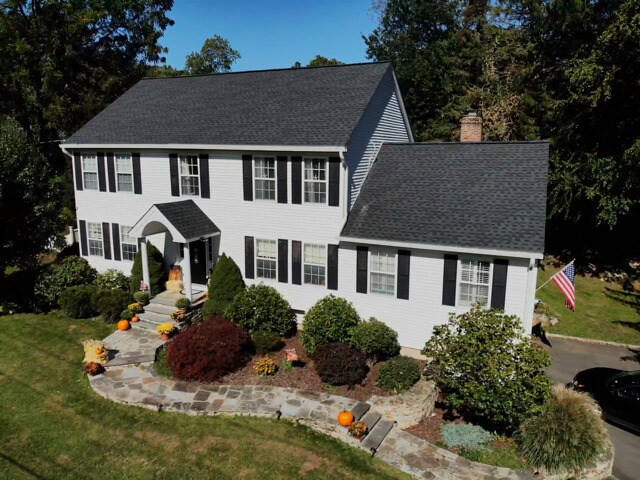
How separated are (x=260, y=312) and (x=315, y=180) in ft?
16.1

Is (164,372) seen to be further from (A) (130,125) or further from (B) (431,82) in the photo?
(B) (431,82)

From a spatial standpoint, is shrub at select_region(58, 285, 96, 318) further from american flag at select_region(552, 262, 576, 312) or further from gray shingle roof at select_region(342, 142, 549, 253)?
american flag at select_region(552, 262, 576, 312)

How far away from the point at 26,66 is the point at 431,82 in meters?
29.2

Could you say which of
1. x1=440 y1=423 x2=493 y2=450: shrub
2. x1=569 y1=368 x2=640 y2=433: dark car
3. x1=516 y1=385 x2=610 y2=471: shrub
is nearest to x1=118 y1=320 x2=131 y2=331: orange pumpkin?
x1=440 y1=423 x2=493 y2=450: shrub

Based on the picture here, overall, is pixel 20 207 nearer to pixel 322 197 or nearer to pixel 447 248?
pixel 322 197

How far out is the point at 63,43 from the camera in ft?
96.5

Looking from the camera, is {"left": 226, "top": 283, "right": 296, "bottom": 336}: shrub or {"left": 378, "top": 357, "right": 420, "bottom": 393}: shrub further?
{"left": 226, "top": 283, "right": 296, "bottom": 336}: shrub

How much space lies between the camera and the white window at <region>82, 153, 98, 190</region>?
1989 cm

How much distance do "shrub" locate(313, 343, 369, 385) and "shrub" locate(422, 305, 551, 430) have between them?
2.14 metres

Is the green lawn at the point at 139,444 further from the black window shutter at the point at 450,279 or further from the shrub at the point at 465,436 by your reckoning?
the black window shutter at the point at 450,279

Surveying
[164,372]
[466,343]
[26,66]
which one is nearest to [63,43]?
[26,66]

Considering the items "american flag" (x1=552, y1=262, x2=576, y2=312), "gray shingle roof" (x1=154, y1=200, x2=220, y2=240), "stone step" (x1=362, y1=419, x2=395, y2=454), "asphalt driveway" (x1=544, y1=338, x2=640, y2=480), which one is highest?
"gray shingle roof" (x1=154, y1=200, x2=220, y2=240)

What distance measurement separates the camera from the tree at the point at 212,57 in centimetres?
5544

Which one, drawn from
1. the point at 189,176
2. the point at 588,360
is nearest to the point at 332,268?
the point at 189,176
